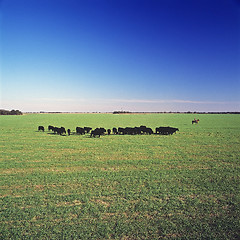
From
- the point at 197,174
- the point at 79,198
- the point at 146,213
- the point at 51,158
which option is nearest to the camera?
the point at 146,213

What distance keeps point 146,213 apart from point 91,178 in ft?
9.99

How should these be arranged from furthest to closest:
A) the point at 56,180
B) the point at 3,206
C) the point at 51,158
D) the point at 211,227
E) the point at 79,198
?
the point at 51,158, the point at 56,180, the point at 79,198, the point at 3,206, the point at 211,227

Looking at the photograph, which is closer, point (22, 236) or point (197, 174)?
point (22, 236)

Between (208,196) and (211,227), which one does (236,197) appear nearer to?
(208,196)

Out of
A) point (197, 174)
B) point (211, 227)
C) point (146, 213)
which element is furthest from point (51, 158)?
point (211, 227)

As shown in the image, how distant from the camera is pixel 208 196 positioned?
19.0 ft

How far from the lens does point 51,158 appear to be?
10.3 meters

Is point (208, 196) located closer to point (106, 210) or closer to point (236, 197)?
point (236, 197)

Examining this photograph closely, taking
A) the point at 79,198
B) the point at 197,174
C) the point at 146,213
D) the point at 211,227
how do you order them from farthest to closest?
the point at 197,174, the point at 79,198, the point at 146,213, the point at 211,227

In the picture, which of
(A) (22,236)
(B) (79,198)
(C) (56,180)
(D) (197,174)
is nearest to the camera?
(A) (22,236)

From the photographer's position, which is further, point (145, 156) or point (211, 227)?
point (145, 156)

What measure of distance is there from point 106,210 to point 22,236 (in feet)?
6.82

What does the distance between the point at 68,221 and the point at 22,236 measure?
1.02 meters

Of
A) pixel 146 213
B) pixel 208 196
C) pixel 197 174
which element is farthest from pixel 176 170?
pixel 146 213
